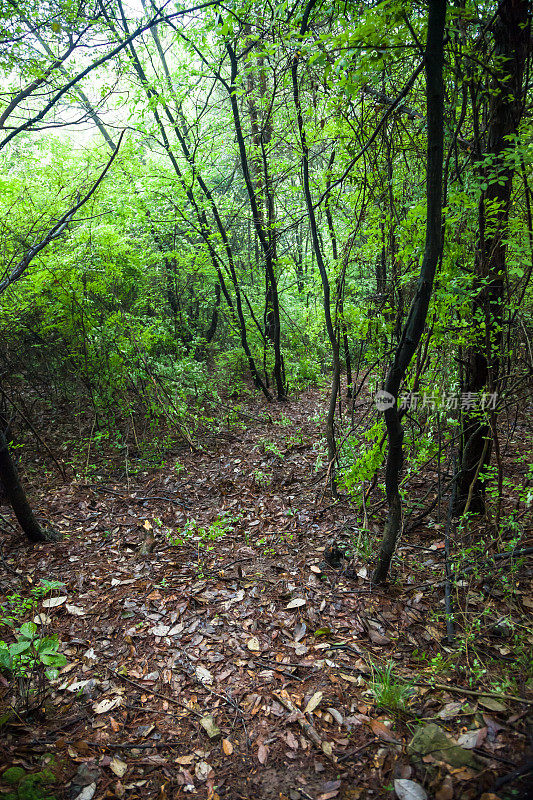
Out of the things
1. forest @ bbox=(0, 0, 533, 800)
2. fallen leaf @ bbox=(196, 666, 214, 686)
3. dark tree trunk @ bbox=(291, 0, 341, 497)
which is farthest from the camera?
dark tree trunk @ bbox=(291, 0, 341, 497)

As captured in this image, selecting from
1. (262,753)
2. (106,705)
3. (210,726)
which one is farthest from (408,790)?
(106,705)

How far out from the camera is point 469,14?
2111mm

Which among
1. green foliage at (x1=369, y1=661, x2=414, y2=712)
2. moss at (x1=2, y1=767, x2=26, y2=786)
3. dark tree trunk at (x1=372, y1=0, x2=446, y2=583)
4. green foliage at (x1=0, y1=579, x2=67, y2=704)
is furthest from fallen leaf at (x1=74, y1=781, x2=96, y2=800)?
dark tree trunk at (x1=372, y1=0, x2=446, y2=583)

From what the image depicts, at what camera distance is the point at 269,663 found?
2.63 metres

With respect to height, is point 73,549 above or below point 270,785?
above

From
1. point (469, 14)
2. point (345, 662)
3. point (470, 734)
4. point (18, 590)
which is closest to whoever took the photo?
point (470, 734)

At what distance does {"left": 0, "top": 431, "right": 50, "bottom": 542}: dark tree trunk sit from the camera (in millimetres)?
3479

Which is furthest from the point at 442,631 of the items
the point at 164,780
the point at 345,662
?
the point at 164,780

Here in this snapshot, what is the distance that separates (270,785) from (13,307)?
6156 millimetres

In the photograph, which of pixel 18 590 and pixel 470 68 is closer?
pixel 470 68

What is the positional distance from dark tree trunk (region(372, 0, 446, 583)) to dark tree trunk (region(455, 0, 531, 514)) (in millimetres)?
727

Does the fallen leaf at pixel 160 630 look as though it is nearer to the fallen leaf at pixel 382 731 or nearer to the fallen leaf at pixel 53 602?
the fallen leaf at pixel 53 602

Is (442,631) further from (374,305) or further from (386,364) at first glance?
(374,305)

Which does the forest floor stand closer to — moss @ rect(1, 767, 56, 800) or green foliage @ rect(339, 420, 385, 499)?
moss @ rect(1, 767, 56, 800)
